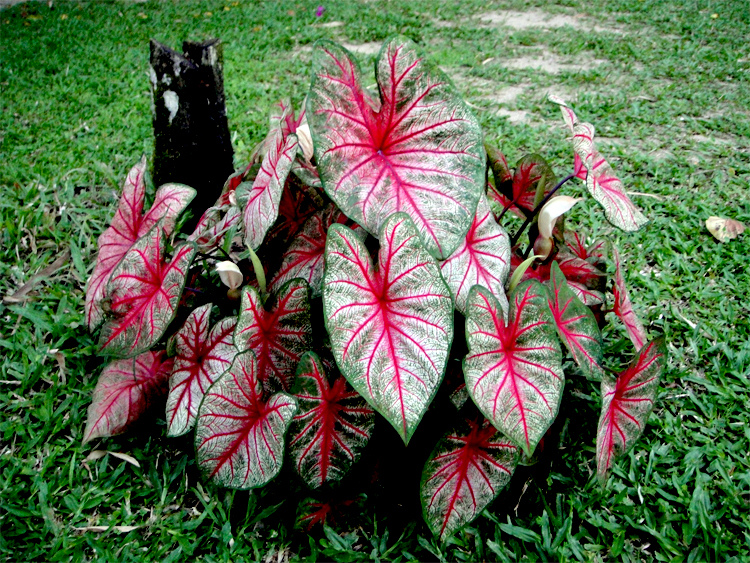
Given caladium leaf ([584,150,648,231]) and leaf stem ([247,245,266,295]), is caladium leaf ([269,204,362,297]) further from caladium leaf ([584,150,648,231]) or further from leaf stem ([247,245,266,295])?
caladium leaf ([584,150,648,231])

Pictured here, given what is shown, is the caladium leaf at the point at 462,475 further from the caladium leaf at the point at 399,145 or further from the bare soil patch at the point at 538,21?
→ the bare soil patch at the point at 538,21

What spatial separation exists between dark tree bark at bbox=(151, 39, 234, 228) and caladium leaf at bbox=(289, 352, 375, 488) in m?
1.22

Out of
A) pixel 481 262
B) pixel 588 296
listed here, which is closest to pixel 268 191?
pixel 481 262

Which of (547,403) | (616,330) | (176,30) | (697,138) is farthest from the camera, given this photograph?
(176,30)

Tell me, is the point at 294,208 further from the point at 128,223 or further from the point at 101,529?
the point at 101,529

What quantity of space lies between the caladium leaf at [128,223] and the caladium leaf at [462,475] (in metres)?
0.90

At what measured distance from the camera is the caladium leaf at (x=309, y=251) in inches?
56.3

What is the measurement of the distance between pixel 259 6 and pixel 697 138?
3.97 metres

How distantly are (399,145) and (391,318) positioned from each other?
1.24 feet

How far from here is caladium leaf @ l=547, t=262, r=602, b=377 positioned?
129 cm

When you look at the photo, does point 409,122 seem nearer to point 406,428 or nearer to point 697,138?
point 406,428

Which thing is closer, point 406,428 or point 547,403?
point 406,428

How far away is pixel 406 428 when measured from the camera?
3.38 feet

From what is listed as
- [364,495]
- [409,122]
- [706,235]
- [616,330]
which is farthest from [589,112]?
[364,495]
